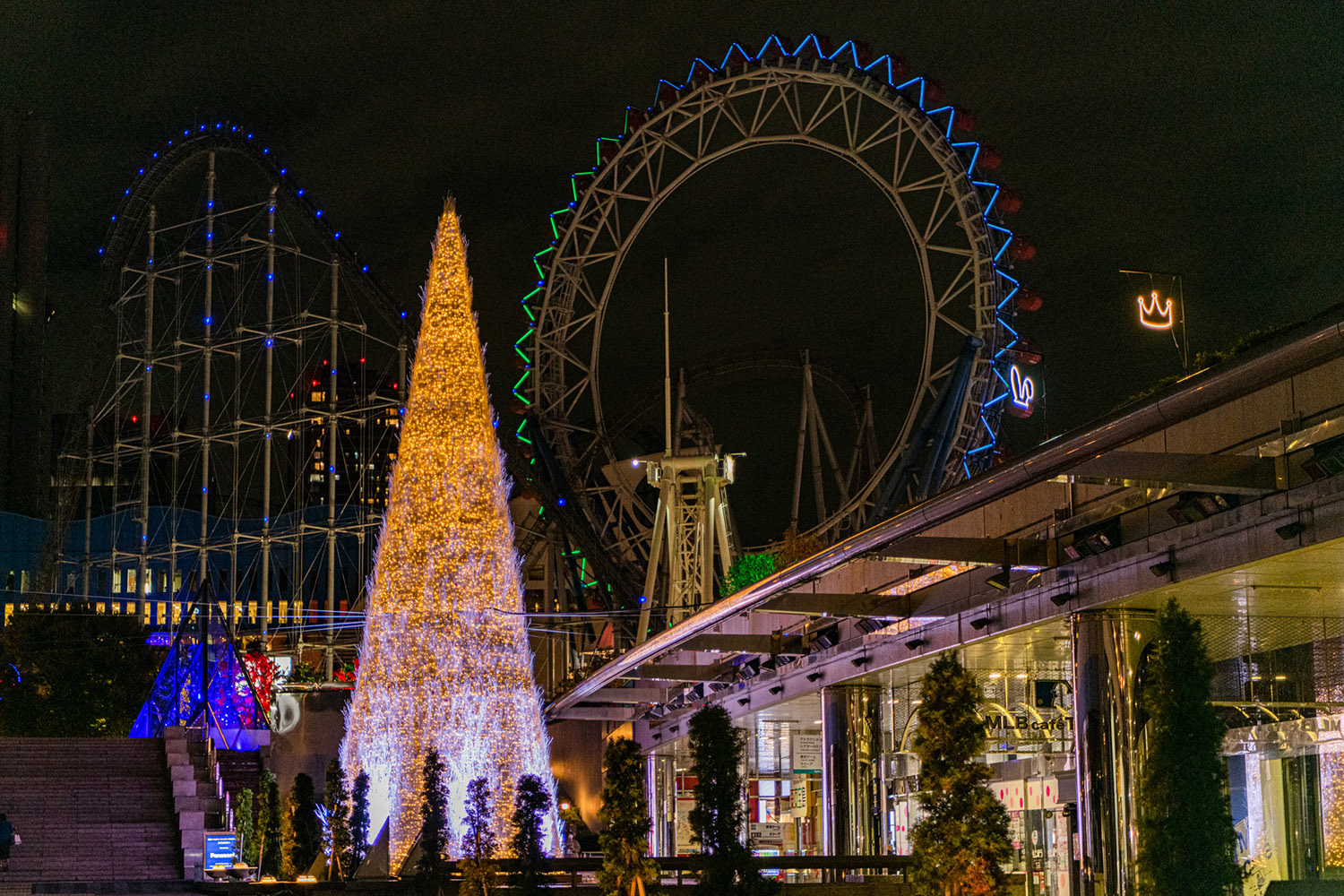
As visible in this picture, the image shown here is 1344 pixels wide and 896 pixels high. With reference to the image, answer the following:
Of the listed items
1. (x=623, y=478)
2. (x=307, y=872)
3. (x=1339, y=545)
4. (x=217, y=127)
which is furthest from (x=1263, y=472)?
(x=217, y=127)

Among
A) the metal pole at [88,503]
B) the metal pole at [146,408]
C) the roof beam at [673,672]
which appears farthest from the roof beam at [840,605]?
the metal pole at [88,503]

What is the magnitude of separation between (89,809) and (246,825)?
3522 millimetres

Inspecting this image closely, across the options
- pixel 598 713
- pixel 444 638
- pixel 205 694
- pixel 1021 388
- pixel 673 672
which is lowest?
pixel 598 713

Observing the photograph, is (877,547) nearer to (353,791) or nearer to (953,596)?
(953,596)

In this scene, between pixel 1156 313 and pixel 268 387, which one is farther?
pixel 268 387

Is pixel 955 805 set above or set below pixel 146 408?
below

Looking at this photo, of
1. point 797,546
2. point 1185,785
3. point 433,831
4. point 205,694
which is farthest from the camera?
point 205,694

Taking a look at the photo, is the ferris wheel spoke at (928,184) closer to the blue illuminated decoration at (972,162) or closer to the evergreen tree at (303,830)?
the blue illuminated decoration at (972,162)

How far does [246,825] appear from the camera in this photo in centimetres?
2908

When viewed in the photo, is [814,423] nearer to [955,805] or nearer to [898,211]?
[898,211]

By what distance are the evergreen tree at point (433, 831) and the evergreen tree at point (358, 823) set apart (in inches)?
100

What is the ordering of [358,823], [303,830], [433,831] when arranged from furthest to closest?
1. [303,830]
2. [358,823]
3. [433,831]

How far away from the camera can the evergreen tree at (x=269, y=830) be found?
29.2 m

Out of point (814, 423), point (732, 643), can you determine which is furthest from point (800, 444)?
point (732, 643)
